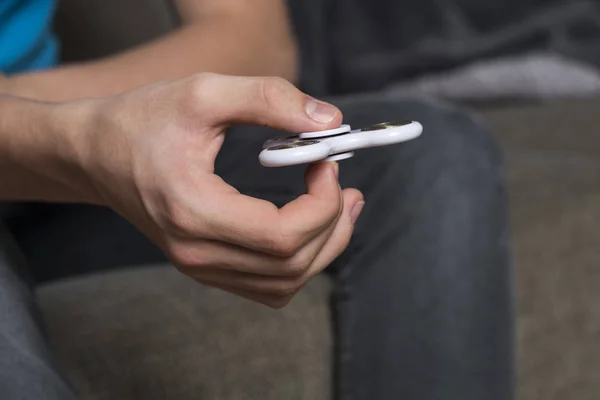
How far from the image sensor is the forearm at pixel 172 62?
61 centimetres

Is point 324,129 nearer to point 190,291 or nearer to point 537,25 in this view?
point 190,291

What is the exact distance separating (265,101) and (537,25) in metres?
1.02

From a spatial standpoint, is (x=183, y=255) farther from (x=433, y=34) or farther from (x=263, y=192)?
(x=433, y=34)

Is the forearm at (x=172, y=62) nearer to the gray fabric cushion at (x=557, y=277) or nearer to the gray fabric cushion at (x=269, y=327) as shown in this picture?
the gray fabric cushion at (x=269, y=327)

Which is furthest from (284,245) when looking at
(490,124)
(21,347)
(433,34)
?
(433,34)

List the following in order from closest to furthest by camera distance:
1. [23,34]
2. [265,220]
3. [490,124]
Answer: [265,220]
[23,34]
[490,124]

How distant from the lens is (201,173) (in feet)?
1.35

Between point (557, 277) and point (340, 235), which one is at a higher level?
point (340, 235)

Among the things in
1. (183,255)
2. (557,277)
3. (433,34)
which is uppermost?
(183,255)

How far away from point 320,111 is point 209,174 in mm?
69

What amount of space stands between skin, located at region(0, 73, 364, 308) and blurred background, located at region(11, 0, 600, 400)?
179mm

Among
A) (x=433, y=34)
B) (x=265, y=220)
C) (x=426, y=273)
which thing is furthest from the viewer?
(x=433, y=34)

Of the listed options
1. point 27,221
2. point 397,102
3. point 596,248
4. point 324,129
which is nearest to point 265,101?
point 324,129

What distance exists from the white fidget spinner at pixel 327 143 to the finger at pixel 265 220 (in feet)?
0.08
